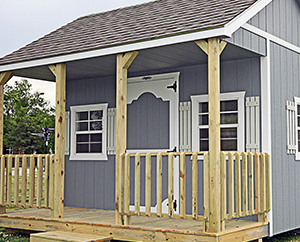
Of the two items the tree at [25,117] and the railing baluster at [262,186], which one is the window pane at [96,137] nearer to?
the railing baluster at [262,186]

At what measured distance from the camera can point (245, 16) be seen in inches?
232

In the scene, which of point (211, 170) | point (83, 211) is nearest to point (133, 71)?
point (83, 211)

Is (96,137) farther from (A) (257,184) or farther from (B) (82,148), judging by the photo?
(A) (257,184)

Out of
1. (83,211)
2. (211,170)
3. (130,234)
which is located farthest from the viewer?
(83,211)

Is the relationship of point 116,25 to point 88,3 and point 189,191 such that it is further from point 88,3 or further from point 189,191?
point 88,3

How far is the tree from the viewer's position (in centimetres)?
4503

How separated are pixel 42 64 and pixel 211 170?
3524 millimetres

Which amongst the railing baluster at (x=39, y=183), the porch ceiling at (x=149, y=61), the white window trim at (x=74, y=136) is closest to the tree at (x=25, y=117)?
the white window trim at (x=74, y=136)

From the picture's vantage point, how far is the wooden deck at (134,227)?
5.52m

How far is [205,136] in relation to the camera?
727 centimetres

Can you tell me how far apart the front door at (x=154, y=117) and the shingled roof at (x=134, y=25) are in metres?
1.17

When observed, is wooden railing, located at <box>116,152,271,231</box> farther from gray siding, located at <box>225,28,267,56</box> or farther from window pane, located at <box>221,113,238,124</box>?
gray siding, located at <box>225,28,267,56</box>

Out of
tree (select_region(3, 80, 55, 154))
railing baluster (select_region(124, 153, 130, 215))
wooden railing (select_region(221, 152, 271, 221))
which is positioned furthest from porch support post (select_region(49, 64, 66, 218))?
tree (select_region(3, 80, 55, 154))

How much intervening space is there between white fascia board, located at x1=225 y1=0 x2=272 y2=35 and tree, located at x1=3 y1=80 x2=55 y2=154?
39996mm
